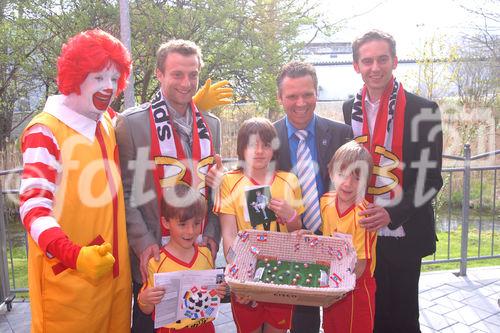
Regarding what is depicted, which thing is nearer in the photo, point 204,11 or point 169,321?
point 169,321

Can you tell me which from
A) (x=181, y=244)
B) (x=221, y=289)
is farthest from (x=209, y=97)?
(x=221, y=289)

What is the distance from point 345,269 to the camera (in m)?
2.35

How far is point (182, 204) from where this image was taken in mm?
2525

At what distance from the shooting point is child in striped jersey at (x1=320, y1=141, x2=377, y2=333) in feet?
Result: 8.41

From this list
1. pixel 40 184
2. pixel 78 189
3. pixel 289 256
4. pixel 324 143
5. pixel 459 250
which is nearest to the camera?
pixel 40 184

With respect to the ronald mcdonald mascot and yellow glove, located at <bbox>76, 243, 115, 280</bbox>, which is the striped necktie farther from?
yellow glove, located at <bbox>76, 243, 115, 280</bbox>

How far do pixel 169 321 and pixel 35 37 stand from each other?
7.70 metres

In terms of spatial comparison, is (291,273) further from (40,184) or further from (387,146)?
(40,184)

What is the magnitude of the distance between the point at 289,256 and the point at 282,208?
0.86ft

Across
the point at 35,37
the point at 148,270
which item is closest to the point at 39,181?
the point at 148,270

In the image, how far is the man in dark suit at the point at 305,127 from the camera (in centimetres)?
271

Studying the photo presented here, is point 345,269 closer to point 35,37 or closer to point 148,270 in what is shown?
point 148,270

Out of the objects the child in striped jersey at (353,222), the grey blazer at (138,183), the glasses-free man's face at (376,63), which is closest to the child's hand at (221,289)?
the grey blazer at (138,183)

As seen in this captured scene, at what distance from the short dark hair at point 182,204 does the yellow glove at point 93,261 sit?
620 millimetres
